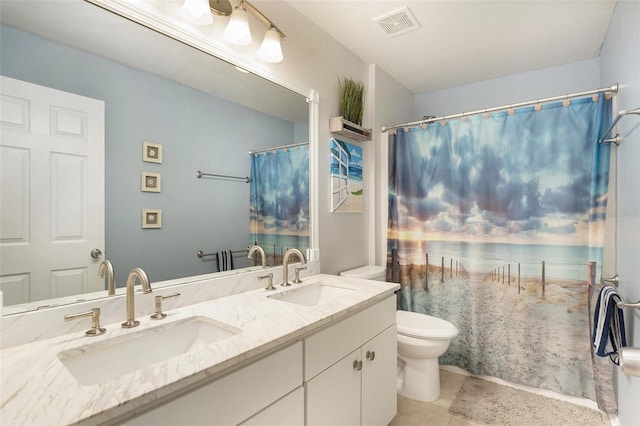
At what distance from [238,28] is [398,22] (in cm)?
110

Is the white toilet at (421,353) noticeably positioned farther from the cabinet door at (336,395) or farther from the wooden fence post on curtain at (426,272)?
the cabinet door at (336,395)

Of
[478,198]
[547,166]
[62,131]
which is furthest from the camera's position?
[478,198]

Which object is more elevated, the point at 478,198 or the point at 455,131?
the point at 455,131

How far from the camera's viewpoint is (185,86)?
1.39 metres

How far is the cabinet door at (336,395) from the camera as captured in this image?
1186 millimetres

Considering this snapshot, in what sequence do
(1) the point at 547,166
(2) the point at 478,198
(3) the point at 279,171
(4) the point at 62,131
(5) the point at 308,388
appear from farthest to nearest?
(2) the point at 478,198
(1) the point at 547,166
(3) the point at 279,171
(5) the point at 308,388
(4) the point at 62,131

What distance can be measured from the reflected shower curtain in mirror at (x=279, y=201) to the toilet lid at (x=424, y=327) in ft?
2.78

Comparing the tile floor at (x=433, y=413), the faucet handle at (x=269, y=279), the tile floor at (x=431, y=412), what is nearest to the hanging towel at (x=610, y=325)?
the tile floor at (x=433, y=413)

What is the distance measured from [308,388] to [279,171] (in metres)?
1.14

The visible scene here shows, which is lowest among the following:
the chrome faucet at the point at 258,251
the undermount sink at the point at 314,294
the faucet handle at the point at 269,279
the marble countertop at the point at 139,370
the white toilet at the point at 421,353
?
the white toilet at the point at 421,353

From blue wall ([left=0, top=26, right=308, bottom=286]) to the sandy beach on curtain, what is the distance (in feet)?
5.60

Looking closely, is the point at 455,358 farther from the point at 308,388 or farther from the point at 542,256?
the point at 308,388

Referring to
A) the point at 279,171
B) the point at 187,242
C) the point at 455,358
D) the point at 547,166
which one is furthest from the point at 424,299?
the point at 187,242

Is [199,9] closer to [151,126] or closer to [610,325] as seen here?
[151,126]
